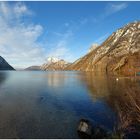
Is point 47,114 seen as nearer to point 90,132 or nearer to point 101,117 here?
point 101,117

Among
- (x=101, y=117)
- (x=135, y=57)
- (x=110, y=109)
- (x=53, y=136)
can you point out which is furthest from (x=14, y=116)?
(x=135, y=57)

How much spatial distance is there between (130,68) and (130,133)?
160 m

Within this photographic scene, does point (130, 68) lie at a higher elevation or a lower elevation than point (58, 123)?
higher

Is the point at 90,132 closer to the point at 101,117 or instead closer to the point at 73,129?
the point at 73,129

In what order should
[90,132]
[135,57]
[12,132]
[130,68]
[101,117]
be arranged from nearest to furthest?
[90,132] < [12,132] < [101,117] < [130,68] < [135,57]

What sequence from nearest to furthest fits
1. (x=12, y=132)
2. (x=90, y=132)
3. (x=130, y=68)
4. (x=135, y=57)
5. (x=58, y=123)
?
(x=90, y=132)
(x=12, y=132)
(x=58, y=123)
(x=130, y=68)
(x=135, y=57)

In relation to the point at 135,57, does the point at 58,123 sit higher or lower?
lower

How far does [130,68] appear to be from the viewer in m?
179

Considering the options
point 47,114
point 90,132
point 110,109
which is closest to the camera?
point 90,132

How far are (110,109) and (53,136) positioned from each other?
19496 mm

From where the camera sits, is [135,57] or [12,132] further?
[135,57]

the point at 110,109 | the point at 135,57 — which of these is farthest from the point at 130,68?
the point at 110,109

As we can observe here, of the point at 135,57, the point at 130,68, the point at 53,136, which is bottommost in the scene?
the point at 53,136

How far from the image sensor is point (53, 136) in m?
26.7
